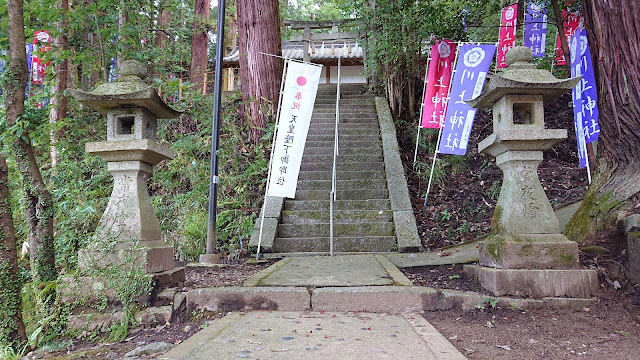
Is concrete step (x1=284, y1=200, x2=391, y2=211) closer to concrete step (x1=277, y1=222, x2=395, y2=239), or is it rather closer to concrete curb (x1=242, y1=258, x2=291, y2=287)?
concrete step (x1=277, y1=222, x2=395, y2=239)

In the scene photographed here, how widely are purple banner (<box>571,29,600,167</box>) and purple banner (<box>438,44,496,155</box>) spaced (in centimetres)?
145

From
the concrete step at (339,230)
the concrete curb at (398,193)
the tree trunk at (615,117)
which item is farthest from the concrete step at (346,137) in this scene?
the tree trunk at (615,117)

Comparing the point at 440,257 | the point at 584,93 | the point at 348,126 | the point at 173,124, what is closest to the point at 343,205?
the point at 440,257

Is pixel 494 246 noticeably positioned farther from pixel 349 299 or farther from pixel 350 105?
pixel 350 105

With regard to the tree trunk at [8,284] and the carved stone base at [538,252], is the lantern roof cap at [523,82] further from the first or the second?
the tree trunk at [8,284]

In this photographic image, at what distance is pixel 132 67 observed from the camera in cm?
337

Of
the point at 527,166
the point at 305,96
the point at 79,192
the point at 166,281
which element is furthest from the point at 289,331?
the point at 79,192

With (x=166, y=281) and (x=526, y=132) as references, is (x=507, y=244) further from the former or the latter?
(x=166, y=281)

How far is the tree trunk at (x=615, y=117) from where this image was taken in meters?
3.30

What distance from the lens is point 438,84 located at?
23.6 ft

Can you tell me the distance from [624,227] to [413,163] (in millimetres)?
4583

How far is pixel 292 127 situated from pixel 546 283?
3.48 meters

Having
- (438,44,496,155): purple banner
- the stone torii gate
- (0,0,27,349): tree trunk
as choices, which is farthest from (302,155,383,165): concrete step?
the stone torii gate

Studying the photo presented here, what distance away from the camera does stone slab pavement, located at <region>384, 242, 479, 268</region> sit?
14.1ft
